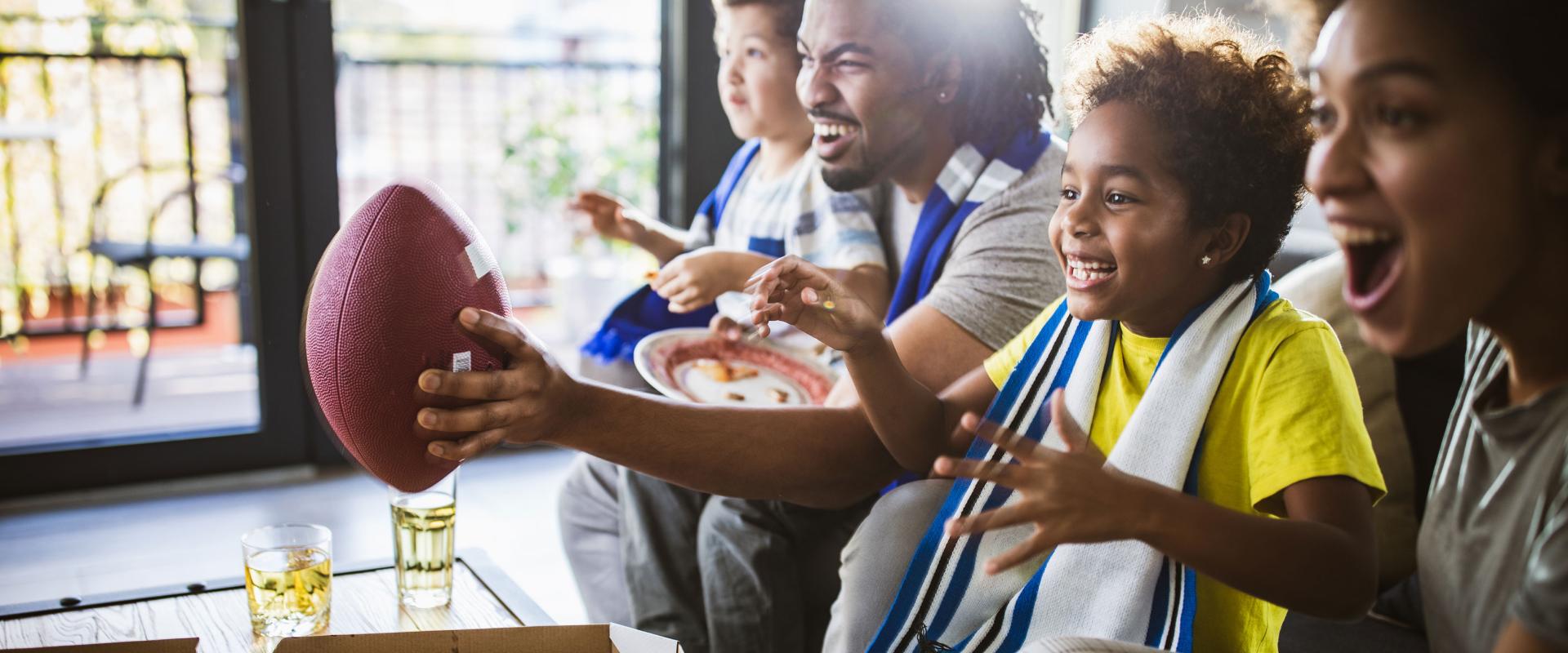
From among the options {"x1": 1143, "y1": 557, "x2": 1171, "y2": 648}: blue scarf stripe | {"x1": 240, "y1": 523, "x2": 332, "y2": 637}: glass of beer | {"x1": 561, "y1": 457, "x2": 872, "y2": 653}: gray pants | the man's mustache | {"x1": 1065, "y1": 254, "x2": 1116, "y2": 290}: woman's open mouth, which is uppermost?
the man's mustache

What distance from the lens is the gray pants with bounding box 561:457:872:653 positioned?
1712 millimetres

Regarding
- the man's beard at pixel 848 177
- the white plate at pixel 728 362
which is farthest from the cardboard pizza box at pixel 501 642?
the man's beard at pixel 848 177

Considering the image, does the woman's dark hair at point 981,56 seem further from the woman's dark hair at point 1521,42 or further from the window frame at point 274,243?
the window frame at point 274,243

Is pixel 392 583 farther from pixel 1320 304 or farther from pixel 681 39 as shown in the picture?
pixel 681 39

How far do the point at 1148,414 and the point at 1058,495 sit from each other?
13.1 inches

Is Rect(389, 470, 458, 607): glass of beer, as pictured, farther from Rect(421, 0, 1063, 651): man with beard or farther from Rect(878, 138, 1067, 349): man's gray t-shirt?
Rect(878, 138, 1067, 349): man's gray t-shirt

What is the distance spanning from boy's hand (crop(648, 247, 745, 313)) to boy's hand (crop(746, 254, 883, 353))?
496mm

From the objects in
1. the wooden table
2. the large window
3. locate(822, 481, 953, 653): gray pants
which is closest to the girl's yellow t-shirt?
locate(822, 481, 953, 653): gray pants

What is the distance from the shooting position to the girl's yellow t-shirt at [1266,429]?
41.9 inches

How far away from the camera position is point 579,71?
497 cm

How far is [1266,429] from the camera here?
1.10 m

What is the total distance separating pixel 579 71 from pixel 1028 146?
3.47m

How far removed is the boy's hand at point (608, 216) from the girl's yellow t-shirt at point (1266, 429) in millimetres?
1262

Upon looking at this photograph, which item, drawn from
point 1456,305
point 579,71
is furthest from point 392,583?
point 579,71
